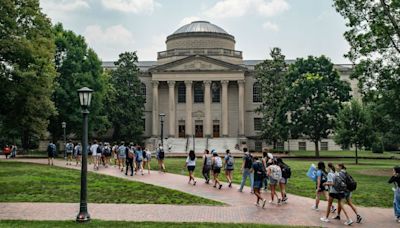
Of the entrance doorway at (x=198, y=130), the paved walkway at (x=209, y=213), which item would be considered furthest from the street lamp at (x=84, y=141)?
the entrance doorway at (x=198, y=130)

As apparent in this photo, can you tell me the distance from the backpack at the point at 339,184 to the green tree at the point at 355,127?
86.5 ft

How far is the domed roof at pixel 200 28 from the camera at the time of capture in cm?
7019

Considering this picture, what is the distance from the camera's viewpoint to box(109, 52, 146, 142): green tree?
194 ft

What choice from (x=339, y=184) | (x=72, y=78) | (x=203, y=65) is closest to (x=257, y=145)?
(x=203, y=65)

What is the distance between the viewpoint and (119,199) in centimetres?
1644

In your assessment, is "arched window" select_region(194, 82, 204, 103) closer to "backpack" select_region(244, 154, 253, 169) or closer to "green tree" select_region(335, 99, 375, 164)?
"green tree" select_region(335, 99, 375, 164)

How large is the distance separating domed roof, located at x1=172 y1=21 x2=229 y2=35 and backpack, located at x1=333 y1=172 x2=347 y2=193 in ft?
193

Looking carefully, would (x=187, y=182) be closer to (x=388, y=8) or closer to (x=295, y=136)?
(x=388, y=8)

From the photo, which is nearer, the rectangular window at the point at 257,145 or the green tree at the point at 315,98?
the green tree at the point at 315,98

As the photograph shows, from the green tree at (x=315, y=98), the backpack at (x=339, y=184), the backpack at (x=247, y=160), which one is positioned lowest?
the backpack at (x=339, y=184)

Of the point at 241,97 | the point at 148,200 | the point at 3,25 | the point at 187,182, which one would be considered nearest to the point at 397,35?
the point at 187,182

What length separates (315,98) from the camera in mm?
48562

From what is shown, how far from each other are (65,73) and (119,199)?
3137 cm

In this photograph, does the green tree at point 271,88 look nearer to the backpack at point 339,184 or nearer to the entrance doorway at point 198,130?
the entrance doorway at point 198,130
